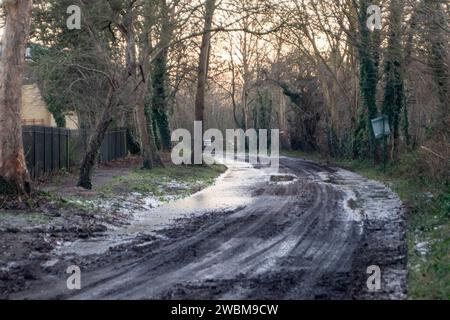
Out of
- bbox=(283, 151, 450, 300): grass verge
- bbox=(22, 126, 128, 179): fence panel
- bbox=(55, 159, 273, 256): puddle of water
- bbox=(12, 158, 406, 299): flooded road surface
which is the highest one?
bbox=(22, 126, 128, 179): fence panel

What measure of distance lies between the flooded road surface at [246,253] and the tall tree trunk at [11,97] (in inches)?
127

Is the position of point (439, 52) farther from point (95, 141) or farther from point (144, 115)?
point (144, 115)

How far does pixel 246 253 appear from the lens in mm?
12109

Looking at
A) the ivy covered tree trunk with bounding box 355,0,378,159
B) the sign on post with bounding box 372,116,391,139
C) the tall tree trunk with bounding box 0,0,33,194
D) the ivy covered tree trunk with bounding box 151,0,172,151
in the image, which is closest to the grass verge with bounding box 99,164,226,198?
the tall tree trunk with bounding box 0,0,33,194

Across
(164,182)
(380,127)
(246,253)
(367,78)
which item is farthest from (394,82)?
(246,253)

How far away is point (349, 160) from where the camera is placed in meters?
45.6

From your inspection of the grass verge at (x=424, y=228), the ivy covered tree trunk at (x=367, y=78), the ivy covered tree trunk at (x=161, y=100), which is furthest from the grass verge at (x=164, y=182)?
the ivy covered tree trunk at (x=367, y=78)

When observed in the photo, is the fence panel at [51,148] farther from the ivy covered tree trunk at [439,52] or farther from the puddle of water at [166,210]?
the ivy covered tree trunk at [439,52]

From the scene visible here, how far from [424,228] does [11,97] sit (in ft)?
34.2

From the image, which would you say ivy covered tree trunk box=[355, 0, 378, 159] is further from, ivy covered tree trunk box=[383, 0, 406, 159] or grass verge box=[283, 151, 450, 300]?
grass verge box=[283, 151, 450, 300]

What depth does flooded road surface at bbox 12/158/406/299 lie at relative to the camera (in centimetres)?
912

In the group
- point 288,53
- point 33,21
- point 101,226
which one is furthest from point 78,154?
point 288,53

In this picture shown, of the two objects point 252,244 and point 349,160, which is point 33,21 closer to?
point 252,244

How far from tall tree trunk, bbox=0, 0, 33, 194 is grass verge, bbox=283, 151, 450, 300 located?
31.5ft
